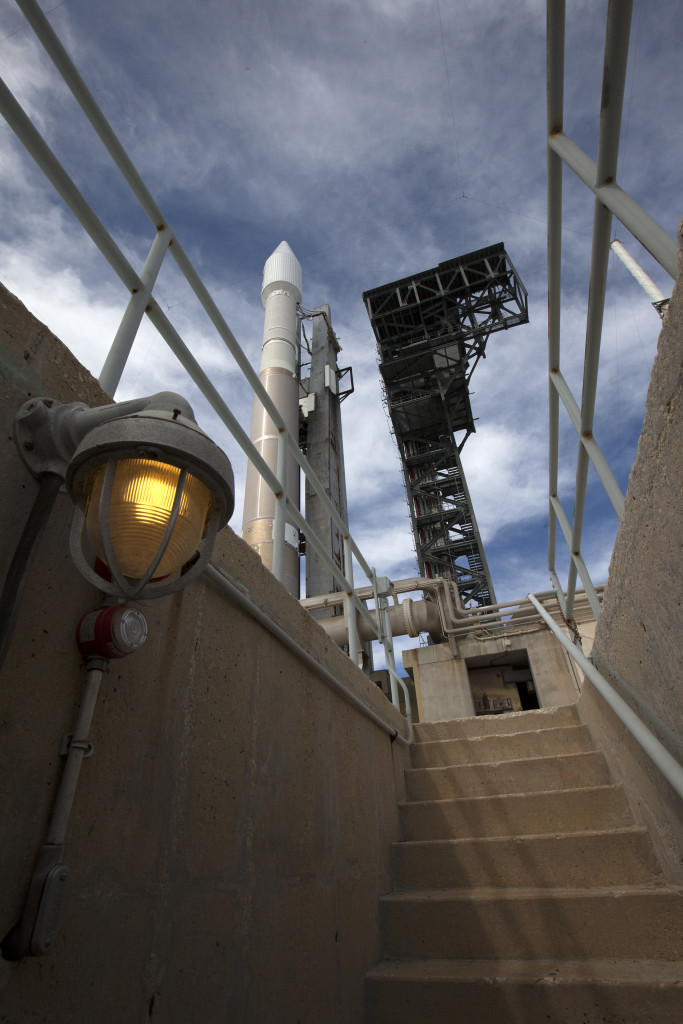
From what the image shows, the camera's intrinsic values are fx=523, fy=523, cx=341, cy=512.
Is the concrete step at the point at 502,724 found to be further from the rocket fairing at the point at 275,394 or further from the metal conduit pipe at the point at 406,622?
the metal conduit pipe at the point at 406,622

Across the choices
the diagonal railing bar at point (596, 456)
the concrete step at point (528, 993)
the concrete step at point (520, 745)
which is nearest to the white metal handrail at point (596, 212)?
the diagonal railing bar at point (596, 456)

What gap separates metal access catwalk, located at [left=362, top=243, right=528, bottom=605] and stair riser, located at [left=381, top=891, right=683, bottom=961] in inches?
748

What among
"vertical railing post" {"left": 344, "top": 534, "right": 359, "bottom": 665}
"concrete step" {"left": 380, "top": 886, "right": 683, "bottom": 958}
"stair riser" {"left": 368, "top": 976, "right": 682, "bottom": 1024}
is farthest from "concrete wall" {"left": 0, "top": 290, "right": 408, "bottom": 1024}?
"vertical railing post" {"left": 344, "top": 534, "right": 359, "bottom": 665}

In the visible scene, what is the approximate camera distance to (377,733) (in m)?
3.03

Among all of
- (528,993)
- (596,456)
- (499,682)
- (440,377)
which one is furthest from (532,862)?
(440,377)

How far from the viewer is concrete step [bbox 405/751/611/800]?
3035mm

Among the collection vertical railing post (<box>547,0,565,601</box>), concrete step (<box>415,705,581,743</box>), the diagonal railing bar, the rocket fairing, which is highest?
the rocket fairing

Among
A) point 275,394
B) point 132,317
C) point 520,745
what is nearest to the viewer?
point 132,317

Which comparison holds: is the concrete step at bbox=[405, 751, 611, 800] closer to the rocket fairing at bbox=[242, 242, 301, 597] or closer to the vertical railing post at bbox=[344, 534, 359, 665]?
Answer: the vertical railing post at bbox=[344, 534, 359, 665]

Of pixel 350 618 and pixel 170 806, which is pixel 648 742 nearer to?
pixel 170 806

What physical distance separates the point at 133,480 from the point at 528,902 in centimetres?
255

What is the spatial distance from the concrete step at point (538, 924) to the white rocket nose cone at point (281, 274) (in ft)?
45.9

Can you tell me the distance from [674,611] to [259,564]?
1.24 m

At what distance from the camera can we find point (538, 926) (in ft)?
7.34
